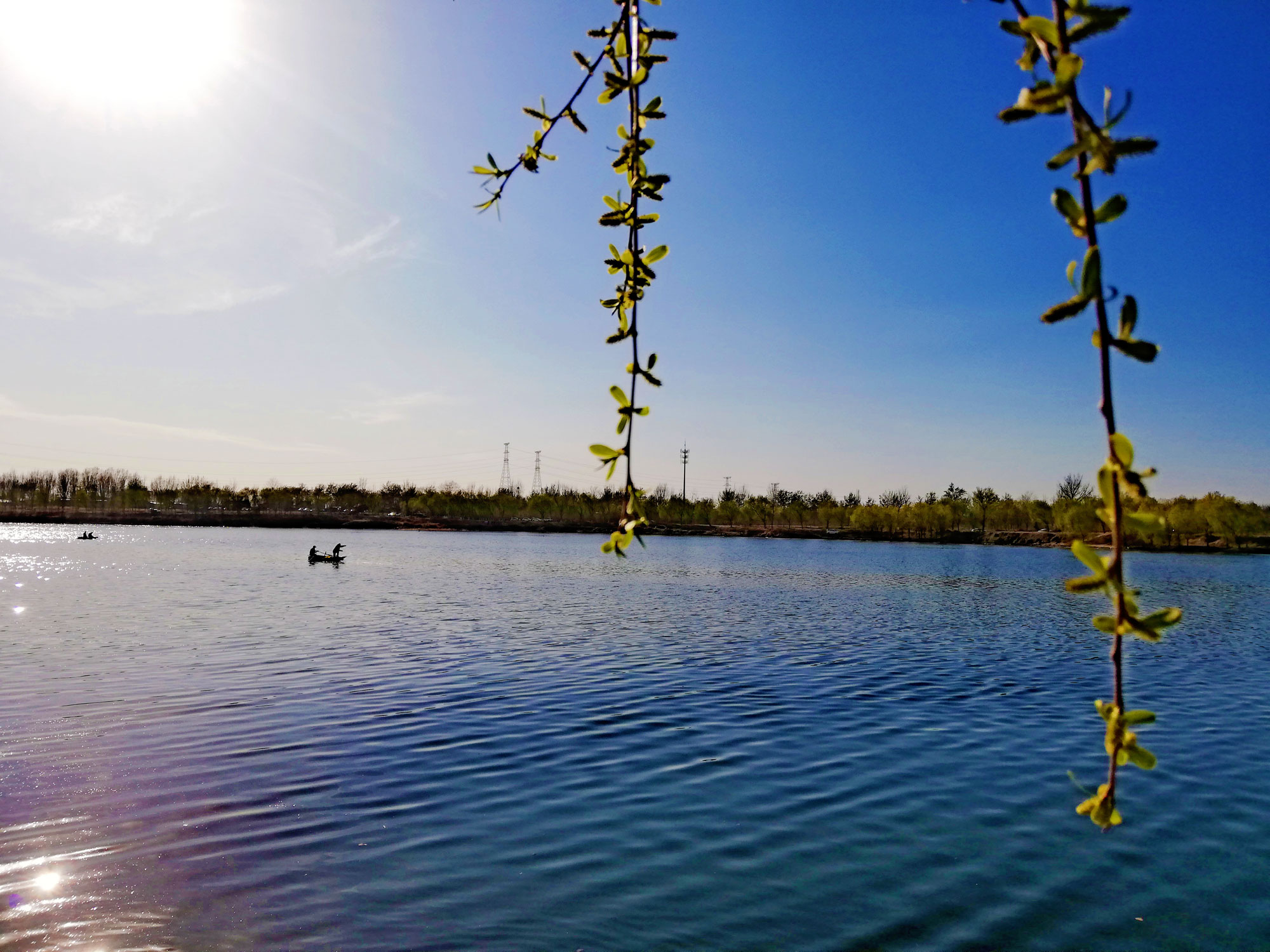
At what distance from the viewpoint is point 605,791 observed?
12.4 metres

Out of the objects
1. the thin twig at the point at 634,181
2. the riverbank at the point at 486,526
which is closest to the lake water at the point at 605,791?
the thin twig at the point at 634,181

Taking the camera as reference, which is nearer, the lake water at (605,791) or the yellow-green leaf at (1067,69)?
the yellow-green leaf at (1067,69)

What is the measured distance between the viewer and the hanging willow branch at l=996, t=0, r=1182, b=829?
1.07 m

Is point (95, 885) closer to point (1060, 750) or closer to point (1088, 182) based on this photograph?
point (1088, 182)

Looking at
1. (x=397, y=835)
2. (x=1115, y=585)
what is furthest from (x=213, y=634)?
(x=1115, y=585)

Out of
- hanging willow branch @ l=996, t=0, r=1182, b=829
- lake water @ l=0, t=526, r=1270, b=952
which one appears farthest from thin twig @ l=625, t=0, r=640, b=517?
lake water @ l=0, t=526, r=1270, b=952

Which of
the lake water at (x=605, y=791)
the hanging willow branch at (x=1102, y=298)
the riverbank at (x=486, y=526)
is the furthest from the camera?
the riverbank at (x=486, y=526)

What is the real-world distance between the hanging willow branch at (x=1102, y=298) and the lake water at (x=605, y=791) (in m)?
8.26

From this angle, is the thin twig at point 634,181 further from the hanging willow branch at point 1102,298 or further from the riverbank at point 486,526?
the riverbank at point 486,526

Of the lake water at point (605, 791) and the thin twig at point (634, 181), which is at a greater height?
the thin twig at point (634, 181)

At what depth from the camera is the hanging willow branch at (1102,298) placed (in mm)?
1066

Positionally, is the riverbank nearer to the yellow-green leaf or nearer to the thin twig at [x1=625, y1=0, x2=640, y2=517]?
the thin twig at [x1=625, y1=0, x2=640, y2=517]

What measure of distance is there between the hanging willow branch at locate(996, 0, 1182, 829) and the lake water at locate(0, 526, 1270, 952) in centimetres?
826

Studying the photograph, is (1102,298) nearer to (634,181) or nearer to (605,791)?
(634,181)
